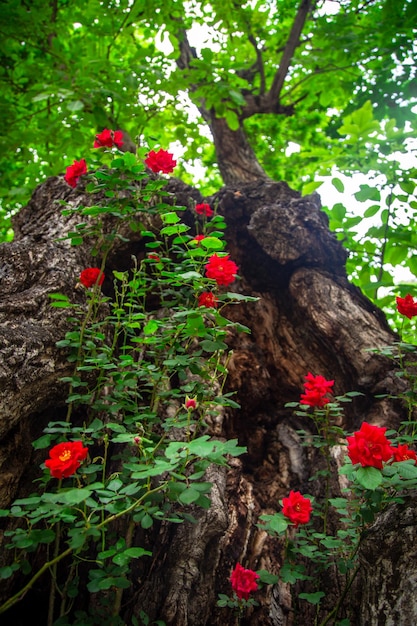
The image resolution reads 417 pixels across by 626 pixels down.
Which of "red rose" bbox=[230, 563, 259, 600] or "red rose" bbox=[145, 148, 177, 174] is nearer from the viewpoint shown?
"red rose" bbox=[230, 563, 259, 600]

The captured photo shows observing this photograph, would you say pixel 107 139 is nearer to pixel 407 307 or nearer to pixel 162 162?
pixel 162 162

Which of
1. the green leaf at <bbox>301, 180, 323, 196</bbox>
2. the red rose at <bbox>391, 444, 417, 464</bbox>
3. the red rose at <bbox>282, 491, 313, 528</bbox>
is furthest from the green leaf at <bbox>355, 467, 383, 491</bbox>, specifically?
the green leaf at <bbox>301, 180, 323, 196</bbox>

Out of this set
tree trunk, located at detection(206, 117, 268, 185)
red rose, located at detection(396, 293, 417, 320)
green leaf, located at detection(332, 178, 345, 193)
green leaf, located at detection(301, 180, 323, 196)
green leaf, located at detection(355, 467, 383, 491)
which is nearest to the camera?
green leaf, located at detection(355, 467, 383, 491)

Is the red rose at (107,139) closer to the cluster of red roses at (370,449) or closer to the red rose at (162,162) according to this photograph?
the red rose at (162,162)

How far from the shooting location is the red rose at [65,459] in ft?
4.46

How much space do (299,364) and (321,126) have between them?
5556 mm

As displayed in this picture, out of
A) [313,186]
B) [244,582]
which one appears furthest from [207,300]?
[313,186]

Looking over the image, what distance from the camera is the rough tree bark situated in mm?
1766

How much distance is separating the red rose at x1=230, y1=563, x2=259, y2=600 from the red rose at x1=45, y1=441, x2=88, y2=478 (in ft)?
2.82

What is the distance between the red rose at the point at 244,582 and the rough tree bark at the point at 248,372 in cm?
21

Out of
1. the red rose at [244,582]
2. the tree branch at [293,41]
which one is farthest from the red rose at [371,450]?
the tree branch at [293,41]

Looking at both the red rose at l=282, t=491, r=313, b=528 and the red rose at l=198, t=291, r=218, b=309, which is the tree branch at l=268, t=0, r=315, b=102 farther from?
the red rose at l=282, t=491, r=313, b=528

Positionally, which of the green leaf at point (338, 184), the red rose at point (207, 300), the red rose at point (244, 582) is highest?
the green leaf at point (338, 184)

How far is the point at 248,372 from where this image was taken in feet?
9.38
